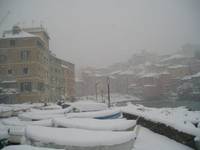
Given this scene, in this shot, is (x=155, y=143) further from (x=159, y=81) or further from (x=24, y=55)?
(x=159, y=81)

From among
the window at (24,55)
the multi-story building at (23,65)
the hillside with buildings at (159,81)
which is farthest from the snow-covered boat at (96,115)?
the hillside with buildings at (159,81)

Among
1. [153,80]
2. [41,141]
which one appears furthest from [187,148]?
[153,80]

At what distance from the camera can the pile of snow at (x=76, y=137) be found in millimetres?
6215

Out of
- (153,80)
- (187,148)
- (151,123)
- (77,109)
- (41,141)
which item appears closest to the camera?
(41,141)

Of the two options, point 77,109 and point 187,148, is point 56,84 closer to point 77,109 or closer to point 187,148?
point 77,109

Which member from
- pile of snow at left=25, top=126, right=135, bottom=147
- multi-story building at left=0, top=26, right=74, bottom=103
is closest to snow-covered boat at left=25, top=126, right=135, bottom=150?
pile of snow at left=25, top=126, right=135, bottom=147

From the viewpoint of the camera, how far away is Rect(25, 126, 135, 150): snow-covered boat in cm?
621

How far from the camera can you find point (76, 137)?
646 centimetres

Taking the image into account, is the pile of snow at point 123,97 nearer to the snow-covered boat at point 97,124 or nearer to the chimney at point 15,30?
the chimney at point 15,30

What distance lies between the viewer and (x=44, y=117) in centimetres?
1243

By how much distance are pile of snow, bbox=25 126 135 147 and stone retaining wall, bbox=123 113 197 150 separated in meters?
2.78

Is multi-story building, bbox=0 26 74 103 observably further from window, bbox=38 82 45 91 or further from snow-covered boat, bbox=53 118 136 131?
snow-covered boat, bbox=53 118 136 131

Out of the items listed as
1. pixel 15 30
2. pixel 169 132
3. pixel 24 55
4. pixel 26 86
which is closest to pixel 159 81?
pixel 26 86

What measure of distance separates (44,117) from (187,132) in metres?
7.68
